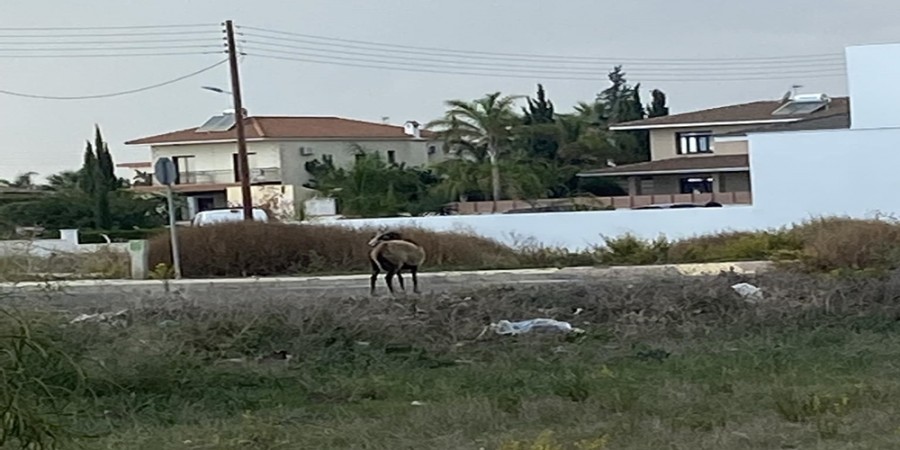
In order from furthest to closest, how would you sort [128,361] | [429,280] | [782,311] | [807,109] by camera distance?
1. [807,109]
2. [429,280]
3. [782,311]
4. [128,361]

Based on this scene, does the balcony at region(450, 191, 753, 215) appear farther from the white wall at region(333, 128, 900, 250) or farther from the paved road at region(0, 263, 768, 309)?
the paved road at region(0, 263, 768, 309)

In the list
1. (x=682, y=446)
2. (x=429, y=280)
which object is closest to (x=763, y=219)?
(x=429, y=280)

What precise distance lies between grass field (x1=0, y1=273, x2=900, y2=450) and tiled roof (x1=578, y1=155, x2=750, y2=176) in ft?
123

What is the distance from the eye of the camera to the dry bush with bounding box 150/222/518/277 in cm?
3209

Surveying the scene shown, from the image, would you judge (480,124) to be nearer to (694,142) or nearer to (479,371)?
(694,142)

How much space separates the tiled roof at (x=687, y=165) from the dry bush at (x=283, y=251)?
26.7 m

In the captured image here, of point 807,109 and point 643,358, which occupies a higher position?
point 807,109

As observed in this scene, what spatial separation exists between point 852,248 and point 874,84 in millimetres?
17918

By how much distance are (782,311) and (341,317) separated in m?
5.84

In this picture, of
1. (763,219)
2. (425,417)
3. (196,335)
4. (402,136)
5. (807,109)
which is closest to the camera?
(425,417)

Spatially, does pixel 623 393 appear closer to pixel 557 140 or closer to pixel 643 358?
pixel 643 358

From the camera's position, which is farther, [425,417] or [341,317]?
[341,317]

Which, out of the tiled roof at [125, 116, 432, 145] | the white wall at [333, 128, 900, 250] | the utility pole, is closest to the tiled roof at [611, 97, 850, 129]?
the tiled roof at [125, 116, 432, 145]

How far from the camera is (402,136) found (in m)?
76.7
